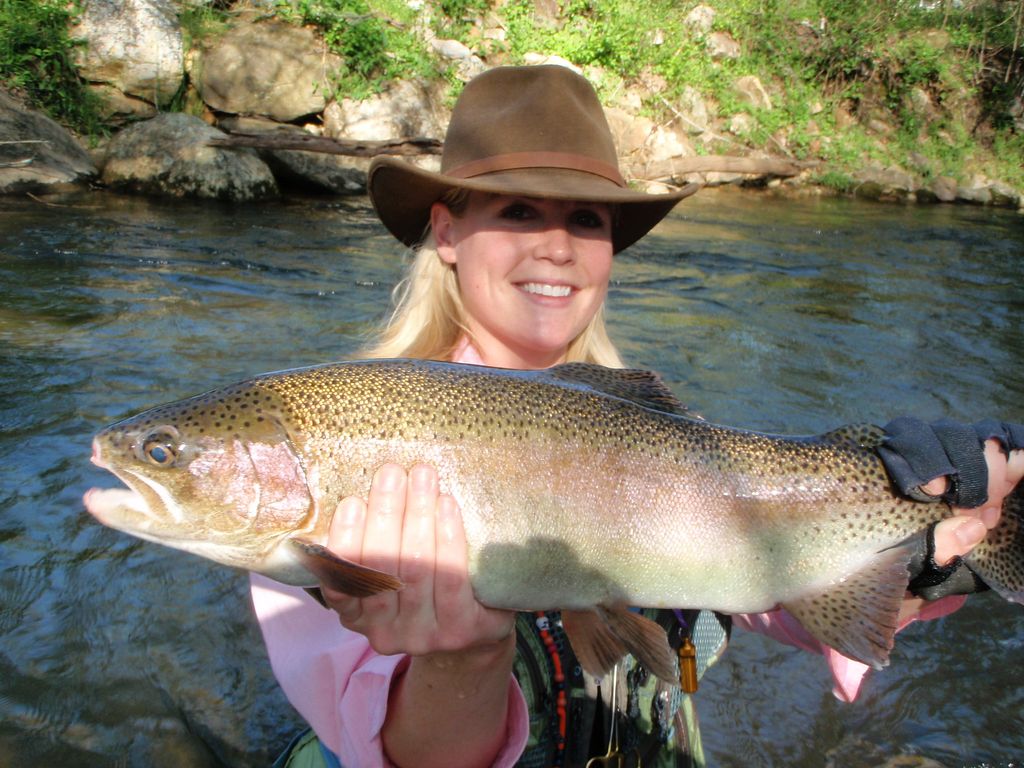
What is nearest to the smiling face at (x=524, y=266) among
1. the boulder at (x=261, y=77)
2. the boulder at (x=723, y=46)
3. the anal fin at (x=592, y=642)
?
the anal fin at (x=592, y=642)

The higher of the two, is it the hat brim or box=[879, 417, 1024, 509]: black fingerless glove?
the hat brim

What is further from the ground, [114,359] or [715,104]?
[715,104]

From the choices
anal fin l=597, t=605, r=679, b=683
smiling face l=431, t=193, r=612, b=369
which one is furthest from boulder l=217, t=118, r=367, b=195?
anal fin l=597, t=605, r=679, b=683

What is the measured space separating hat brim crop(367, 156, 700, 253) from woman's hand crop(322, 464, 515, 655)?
1027 mm

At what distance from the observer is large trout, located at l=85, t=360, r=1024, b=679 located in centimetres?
187

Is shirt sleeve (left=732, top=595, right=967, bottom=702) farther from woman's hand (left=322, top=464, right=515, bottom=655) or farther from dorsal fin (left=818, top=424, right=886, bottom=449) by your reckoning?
woman's hand (left=322, top=464, right=515, bottom=655)

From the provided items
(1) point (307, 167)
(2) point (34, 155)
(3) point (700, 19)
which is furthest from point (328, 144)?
(3) point (700, 19)

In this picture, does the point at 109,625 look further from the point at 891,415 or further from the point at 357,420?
the point at 891,415

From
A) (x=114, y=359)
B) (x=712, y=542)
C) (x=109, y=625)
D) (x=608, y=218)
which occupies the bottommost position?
(x=109, y=625)

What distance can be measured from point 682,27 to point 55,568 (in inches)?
819

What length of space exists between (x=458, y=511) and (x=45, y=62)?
14548 millimetres

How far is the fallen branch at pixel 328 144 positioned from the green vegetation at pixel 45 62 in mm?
2672

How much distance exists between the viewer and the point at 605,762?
2.10 m

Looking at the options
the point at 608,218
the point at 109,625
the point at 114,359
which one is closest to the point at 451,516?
the point at 608,218
